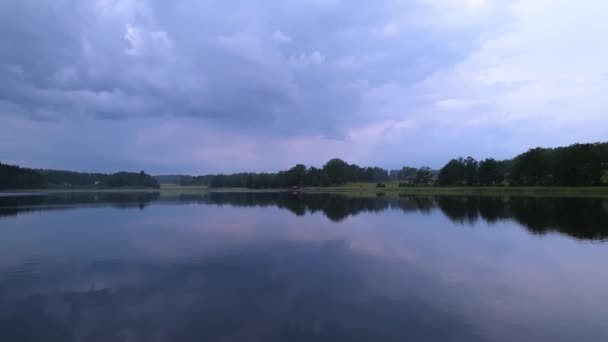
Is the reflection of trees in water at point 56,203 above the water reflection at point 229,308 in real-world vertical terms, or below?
above

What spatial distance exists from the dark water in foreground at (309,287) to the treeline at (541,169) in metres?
64.1

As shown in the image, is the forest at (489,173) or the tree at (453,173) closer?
the forest at (489,173)


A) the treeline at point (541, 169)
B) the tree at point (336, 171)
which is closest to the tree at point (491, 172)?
the treeline at point (541, 169)

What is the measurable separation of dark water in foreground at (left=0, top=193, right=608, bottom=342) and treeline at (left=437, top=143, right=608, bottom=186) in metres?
64.1

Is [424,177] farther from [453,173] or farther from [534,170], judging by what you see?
[534,170]

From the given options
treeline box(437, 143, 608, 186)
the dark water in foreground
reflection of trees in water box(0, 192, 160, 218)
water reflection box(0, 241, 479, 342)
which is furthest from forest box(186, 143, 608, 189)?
reflection of trees in water box(0, 192, 160, 218)

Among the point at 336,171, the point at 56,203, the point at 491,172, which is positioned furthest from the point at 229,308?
the point at 336,171

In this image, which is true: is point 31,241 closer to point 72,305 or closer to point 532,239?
point 72,305

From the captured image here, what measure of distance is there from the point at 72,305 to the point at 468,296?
44.0ft

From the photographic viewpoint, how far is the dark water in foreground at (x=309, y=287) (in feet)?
31.7

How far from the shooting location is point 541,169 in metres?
86.5

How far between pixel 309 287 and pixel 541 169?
93.0 meters

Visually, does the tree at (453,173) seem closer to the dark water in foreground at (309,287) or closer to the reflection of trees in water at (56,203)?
the reflection of trees in water at (56,203)

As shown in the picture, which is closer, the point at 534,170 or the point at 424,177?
the point at 534,170
